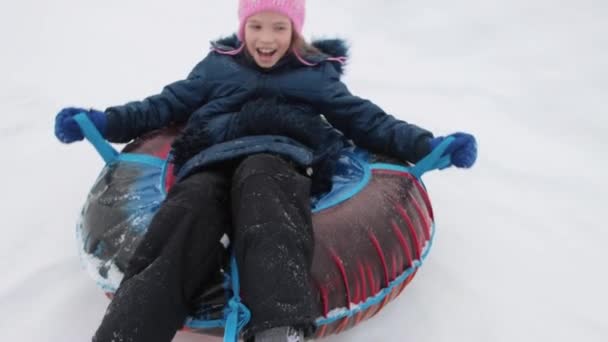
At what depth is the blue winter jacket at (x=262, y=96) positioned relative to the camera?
54.6 inches

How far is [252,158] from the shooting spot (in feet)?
3.80

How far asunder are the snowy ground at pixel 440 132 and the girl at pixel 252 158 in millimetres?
379

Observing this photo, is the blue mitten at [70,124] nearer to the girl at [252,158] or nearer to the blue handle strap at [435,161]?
the girl at [252,158]

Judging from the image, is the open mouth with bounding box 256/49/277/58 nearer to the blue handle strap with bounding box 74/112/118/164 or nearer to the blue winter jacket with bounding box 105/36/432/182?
the blue winter jacket with bounding box 105/36/432/182

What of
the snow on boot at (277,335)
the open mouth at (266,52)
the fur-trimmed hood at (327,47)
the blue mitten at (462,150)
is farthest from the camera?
the fur-trimmed hood at (327,47)

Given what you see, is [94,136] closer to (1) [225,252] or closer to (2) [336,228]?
(1) [225,252]

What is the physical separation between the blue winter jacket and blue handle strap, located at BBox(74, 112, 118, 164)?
0.11 feet

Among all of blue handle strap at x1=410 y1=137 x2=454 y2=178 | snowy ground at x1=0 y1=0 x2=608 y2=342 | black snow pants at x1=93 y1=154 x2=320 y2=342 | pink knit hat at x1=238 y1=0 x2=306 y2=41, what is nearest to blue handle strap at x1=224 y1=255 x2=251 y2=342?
black snow pants at x1=93 y1=154 x2=320 y2=342

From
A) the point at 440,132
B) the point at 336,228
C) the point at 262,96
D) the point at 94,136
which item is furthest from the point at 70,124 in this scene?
the point at 440,132

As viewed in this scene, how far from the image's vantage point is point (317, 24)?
361cm

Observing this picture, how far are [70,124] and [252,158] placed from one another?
0.47 metres

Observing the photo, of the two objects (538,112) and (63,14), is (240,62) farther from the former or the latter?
(63,14)

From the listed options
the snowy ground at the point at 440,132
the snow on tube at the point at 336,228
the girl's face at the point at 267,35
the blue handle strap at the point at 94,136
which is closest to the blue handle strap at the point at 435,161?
the snow on tube at the point at 336,228

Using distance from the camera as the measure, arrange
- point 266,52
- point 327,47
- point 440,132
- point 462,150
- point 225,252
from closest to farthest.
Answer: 1. point 225,252
2. point 462,150
3. point 266,52
4. point 327,47
5. point 440,132
